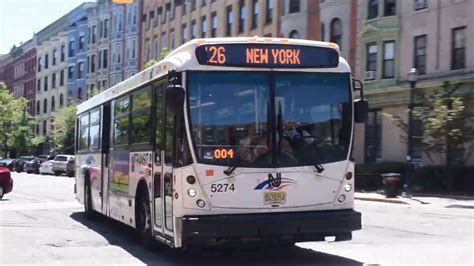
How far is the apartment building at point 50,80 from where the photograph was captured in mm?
83625

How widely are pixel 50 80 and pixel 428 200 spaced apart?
69.1m

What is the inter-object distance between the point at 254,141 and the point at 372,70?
94.9 feet

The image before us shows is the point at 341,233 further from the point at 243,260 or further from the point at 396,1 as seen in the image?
the point at 396,1

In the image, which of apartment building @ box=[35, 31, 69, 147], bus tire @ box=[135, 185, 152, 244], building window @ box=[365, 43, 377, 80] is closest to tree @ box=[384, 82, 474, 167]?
building window @ box=[365, 43, 377, 80]

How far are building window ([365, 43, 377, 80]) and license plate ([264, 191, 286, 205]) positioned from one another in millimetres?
28537

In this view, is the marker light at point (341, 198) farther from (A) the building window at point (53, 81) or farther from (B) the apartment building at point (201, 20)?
(A) the building window at point (53, 81)

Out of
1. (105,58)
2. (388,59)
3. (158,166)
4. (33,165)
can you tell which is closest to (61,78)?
(105,58)

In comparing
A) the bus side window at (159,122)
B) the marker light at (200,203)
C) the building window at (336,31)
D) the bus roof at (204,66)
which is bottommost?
the marker light at (200,203)

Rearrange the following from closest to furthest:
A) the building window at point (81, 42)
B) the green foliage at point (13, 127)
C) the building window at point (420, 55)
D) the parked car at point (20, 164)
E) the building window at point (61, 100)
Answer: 1. the building window at point (420, 55)
2. the parked car at point (20, 164)
3. the building window at point (81, 42)
4. the green foliage at point (13, 127)
5. the building window at point (61, 100)

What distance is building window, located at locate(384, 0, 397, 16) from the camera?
119ft

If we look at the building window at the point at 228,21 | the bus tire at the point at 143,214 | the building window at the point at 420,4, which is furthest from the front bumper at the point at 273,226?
the building window at the point at 228,21

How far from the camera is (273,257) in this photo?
10.7 metres

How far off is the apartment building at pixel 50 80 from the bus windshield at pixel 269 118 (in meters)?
74.3

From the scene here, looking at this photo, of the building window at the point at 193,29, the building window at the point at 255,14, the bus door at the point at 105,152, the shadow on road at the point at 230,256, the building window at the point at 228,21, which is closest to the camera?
the shadow on road at the point at 230,256
